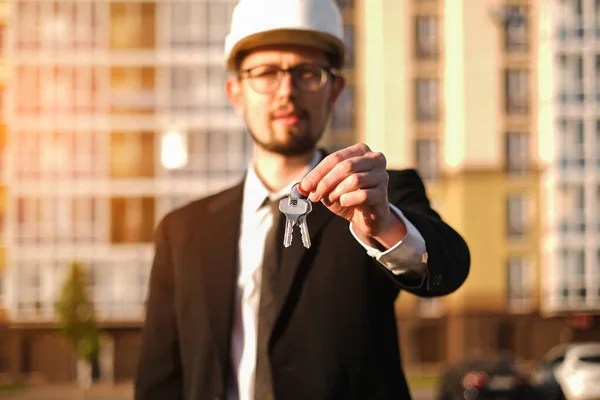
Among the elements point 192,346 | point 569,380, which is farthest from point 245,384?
point 569,380

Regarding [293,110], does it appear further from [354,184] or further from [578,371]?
[578,371]

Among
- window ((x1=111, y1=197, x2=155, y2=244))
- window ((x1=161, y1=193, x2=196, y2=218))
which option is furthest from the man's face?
window ((x1=111, y1=197, x2=155, y2=244))

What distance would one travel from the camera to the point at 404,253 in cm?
300

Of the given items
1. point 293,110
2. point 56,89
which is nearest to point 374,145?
point 56,89

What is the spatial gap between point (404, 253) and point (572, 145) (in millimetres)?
53490

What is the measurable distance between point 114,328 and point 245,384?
5173cm

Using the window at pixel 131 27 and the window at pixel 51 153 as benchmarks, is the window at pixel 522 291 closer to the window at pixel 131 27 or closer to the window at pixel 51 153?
the window at pixel 51 153

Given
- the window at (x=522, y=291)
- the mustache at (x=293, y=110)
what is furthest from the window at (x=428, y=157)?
the mustache at (x=293, y=110)

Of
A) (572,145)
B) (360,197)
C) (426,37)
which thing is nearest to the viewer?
(360,197)

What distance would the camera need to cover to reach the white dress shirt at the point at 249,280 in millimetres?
3502

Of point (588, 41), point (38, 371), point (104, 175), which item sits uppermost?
point (588, 41)

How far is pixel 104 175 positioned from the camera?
54844 millimetres

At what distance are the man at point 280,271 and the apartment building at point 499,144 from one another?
51.7m

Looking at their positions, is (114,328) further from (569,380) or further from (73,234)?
(569,380)
